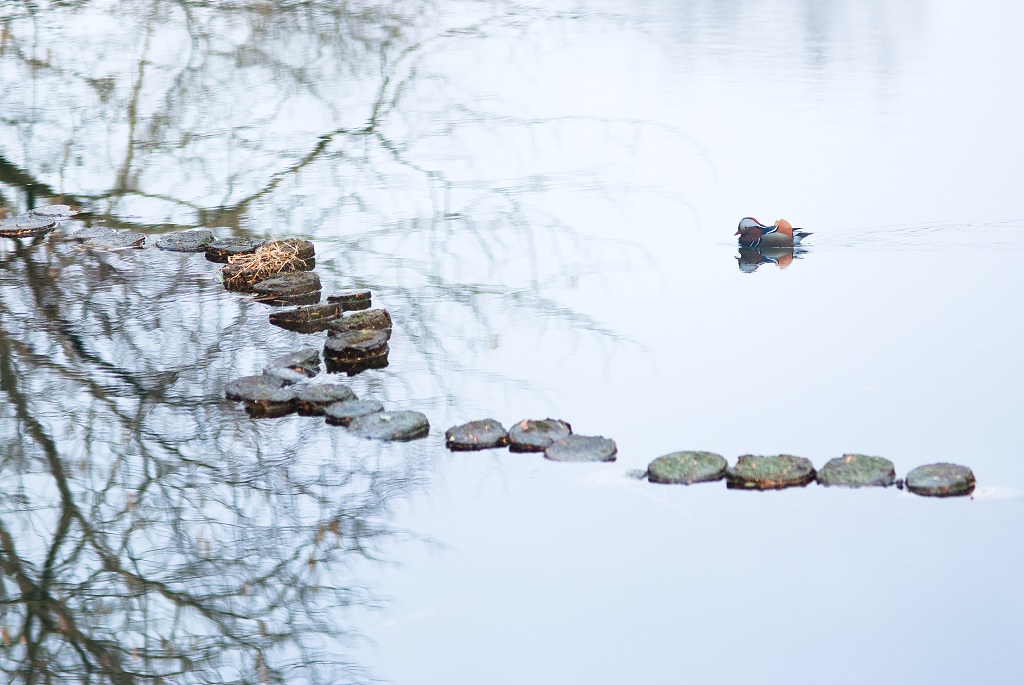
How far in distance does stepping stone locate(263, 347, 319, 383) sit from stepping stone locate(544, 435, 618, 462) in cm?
78

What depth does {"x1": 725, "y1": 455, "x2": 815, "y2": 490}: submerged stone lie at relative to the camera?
261 centimetres

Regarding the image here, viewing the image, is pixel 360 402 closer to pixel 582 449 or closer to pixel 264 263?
pixel 582 449

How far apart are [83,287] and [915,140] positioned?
378 centimetres

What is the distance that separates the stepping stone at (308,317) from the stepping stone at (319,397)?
48cm

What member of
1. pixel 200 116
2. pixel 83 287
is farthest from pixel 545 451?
pixel 200 116

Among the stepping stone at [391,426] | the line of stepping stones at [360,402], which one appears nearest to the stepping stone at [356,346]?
the line of stepping stones at [360,402]

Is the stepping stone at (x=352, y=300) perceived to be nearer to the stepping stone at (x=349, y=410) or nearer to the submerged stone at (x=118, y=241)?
the stepping stone at (x=349, y=410)

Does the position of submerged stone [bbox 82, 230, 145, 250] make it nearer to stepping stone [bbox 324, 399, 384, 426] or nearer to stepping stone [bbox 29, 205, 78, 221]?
stepping stone [bbox 29, 205, 78, 221]

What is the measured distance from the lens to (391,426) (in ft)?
9.65

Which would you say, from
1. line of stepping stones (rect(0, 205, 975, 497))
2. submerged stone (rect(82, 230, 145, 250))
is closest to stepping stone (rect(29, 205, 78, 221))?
submerged stone (rect(82, 230, 145, 250))

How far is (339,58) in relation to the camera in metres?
7.51

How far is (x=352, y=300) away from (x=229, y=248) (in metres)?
0.69

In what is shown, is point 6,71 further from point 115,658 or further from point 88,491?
point 115,658

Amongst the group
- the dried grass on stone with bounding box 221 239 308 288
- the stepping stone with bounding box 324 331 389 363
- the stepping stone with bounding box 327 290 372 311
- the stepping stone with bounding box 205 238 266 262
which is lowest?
the stepping stone with bounding box 324 331 389 363
